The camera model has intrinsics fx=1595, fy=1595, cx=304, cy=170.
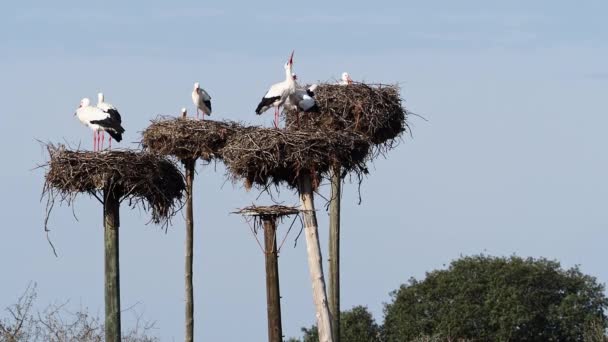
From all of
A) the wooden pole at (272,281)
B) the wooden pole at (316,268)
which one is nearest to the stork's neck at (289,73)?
the wooden pole at (316,268)

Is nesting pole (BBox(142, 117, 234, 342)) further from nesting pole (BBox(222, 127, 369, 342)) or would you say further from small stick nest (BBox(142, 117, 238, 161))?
nesting pole (BBox(222, 127, 369, 342))

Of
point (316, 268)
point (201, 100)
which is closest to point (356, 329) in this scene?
point (201, 100)

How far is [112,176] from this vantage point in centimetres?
1909

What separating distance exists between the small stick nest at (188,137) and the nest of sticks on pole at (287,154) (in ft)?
10.2

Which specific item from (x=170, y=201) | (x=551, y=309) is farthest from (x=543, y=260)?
(x=170, y=201)

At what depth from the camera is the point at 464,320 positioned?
48281 millimetres

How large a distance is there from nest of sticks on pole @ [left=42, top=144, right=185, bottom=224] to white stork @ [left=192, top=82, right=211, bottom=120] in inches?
258

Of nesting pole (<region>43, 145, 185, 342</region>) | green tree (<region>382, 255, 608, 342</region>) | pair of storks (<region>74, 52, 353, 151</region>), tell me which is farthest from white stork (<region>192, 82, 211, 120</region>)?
green tree (<region>382, 255, 608, 342</region>)

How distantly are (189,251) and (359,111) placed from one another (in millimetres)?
3443

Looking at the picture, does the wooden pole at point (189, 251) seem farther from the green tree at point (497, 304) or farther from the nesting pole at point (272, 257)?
the green tree at point (497, 304)

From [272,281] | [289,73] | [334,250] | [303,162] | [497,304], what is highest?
[497,304]

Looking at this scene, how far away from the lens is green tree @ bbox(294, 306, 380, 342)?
49031mm

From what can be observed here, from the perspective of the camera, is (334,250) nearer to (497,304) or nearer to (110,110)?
(110,110)

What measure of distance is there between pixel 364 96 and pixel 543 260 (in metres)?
31.3
